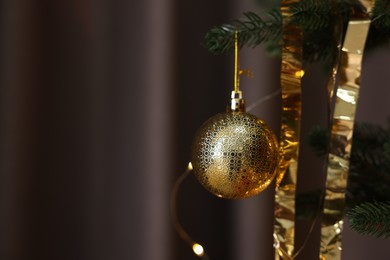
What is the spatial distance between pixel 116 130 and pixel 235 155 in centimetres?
47

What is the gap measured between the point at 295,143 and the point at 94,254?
481 mm

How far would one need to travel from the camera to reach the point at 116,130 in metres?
0.90

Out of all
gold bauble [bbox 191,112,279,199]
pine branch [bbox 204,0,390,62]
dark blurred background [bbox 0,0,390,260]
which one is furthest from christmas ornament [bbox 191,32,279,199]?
dark blurred background [bbox 0,0,390,260]

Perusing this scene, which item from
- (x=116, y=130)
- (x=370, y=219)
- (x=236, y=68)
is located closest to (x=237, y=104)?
(x=236, y=68)

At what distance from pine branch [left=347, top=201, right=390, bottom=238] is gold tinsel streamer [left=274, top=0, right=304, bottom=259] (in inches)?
4.2

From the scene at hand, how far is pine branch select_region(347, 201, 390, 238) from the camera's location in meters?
0.45

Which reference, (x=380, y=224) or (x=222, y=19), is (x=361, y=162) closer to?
(x=380, y=224)

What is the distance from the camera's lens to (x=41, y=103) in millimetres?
871

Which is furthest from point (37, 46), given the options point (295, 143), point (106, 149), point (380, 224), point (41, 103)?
point (380, 224)

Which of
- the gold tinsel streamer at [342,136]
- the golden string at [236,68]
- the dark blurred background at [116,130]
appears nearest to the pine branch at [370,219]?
the gold tinsel streamer at [342,136]

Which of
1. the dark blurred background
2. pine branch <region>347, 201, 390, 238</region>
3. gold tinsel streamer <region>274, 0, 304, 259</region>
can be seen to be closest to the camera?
pine branch <region>347, 201, 390, 238</region>

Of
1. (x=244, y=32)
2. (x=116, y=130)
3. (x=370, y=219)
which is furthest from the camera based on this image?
(x=116, y=130)

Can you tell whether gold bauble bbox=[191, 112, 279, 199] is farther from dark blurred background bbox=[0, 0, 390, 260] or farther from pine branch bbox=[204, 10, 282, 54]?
dark blurred background bbox=[0, 0, 390, 260]

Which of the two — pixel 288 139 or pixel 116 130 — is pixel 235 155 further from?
pixel 116 130
